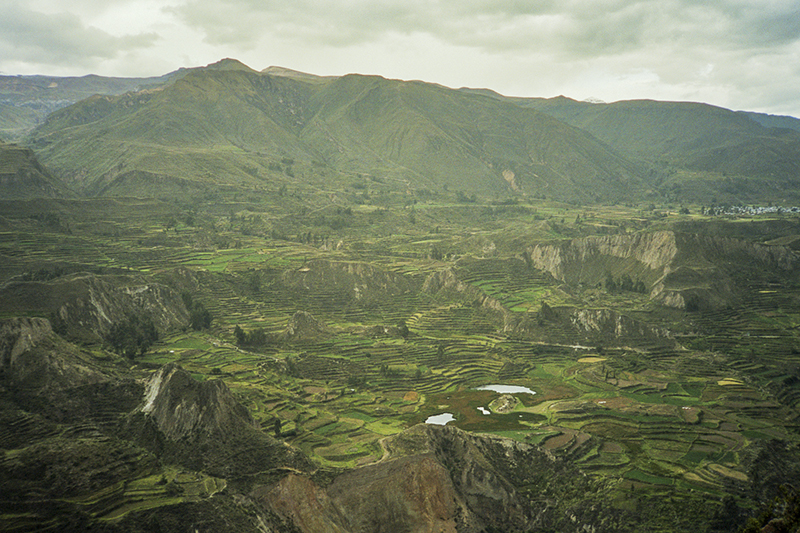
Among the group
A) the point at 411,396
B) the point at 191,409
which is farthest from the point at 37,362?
the point at 411,396

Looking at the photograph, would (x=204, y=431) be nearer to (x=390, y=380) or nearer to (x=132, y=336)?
(x=390, y=380)

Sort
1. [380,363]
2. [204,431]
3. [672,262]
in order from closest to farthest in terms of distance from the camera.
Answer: [204,431]
[380,363]
[672,262]

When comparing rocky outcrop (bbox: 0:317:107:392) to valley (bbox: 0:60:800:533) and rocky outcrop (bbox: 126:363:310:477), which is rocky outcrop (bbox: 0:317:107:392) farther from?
rocky outcrop (bbox: 126:363:310:477)

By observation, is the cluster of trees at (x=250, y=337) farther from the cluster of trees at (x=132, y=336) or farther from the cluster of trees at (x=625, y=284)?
the cluster of trees at (x=625, y=284)

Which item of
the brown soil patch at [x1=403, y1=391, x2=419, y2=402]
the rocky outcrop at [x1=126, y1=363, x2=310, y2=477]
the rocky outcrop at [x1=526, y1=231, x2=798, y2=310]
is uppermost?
the rocky outcrop at [x1=526, y1=231, x2=798, y2=310]

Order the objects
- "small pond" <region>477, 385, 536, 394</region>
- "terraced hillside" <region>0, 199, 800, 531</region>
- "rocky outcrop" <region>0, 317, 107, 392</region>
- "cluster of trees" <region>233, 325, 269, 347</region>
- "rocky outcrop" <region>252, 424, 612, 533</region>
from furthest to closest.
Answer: "cluster of trees" <region>233, 325, 269, 347</region>, "small pond" <region>477, 385, 536, 394</region>, "rocky outcrop" <region>0, 317, 107, 392</region>, "terraced hillside" <region>0, 199, 800, 531</region>, "rocky outcrop" <region>252, 424, 612, 533</region>

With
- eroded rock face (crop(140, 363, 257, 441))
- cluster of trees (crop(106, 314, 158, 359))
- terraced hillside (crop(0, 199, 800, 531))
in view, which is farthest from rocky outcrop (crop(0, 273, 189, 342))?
eroded rock face (crop(140, 363, 257, 441))

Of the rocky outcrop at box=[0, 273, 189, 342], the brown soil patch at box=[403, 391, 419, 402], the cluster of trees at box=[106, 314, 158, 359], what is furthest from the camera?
the cluster of trees at box=[106, 314, 158, 359]
